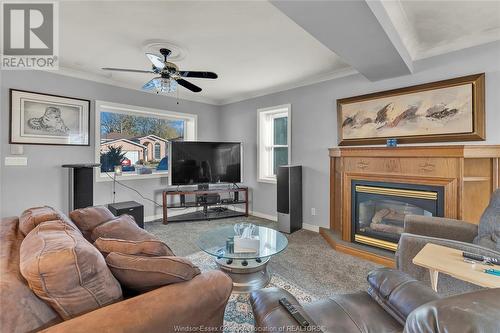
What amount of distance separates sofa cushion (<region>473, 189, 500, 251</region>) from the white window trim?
436 cm

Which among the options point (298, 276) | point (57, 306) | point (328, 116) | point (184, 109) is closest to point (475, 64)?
point (328, 116)

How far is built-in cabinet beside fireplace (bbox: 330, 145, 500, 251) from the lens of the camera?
2342mm

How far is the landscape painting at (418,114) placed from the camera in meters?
2.48

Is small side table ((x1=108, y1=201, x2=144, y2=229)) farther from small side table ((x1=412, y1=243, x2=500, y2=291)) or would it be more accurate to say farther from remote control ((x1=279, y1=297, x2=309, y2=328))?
small side table ((x1=412, y1=243, x2=500, y2=291))

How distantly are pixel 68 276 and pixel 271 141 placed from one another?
4.13 meters

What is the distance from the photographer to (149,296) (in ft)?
3.13

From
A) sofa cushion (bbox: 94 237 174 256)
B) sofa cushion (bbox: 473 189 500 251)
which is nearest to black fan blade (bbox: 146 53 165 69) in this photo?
sofa cushion (bbox: 94 237 174 256)

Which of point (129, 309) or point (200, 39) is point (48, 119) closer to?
point (200, 39)

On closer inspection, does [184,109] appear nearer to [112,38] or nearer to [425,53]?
[112,38]

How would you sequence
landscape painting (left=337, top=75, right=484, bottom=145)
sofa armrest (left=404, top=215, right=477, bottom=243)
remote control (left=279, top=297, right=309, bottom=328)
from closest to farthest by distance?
remote control (left=279, top=297, right=309, bottom=328) < sofa armrest (left=404, top=215, right=477, bottom=243) < landscape painting (left=337, top=75, right=484, bottom=145)

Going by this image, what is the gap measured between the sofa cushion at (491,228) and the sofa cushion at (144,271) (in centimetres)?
206

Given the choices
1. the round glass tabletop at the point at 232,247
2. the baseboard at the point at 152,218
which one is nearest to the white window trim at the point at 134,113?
the baseboard at the point at 152,218

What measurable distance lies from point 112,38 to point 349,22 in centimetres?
235

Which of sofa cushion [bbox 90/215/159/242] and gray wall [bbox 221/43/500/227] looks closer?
sofa cushion [bbox 90/215/159/242]
